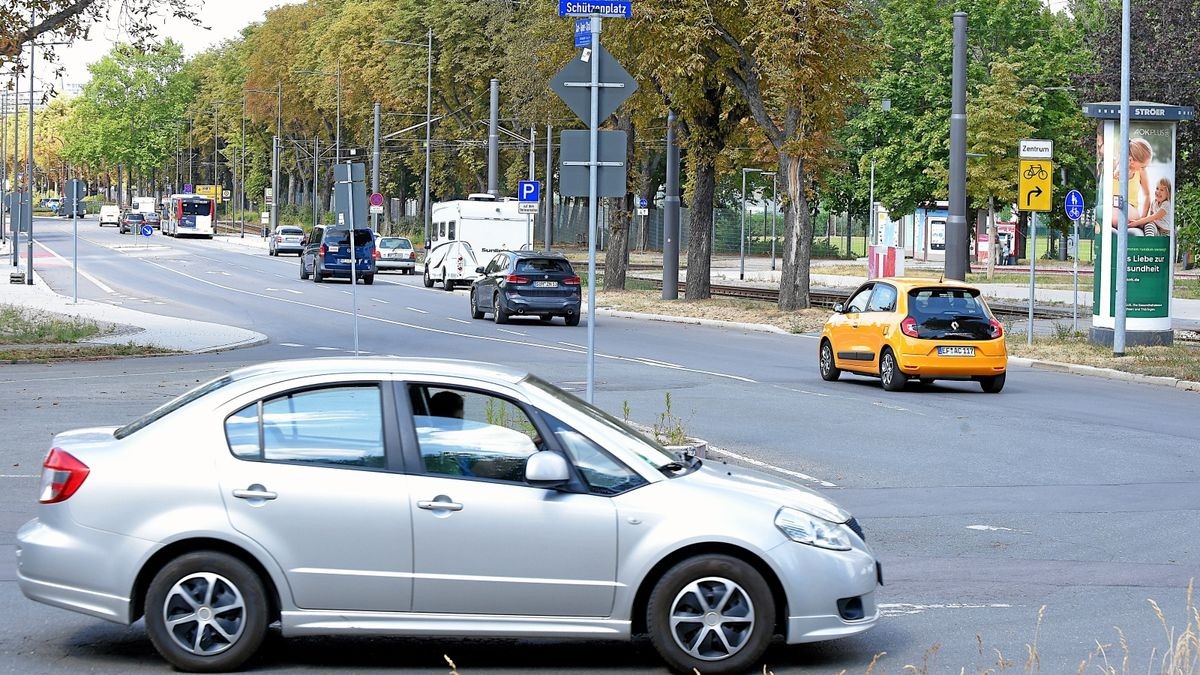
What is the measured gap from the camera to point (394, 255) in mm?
67312

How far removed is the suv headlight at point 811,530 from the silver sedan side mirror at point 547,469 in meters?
0.97

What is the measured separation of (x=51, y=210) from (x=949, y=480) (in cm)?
17340

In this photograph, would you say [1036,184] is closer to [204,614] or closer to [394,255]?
[204,614]

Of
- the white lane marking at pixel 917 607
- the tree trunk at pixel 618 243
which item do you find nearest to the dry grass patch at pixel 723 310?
the tree trunk at pixel 618 243

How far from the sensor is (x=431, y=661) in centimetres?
748

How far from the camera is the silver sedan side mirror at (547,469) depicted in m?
7.02

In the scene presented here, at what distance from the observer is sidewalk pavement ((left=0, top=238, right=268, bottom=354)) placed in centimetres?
2883

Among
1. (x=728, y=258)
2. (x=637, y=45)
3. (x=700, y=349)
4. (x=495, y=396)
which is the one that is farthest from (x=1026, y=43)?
(x=495, y=396)

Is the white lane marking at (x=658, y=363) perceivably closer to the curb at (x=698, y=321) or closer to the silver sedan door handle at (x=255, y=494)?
the curb at (x=698, y=321)

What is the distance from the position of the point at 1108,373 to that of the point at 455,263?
1227 inches

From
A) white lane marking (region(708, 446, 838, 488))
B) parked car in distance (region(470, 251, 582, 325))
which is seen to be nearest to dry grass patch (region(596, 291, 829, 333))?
parked car in distance (region(470, 251, 582, 325))

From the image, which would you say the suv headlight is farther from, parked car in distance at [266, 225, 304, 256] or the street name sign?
parked car in distance at [266, 225, 304, 256]

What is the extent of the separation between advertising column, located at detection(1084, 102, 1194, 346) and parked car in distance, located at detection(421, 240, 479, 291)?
27539 millimetres

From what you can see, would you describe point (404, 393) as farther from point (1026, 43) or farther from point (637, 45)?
point (1026, 43)
